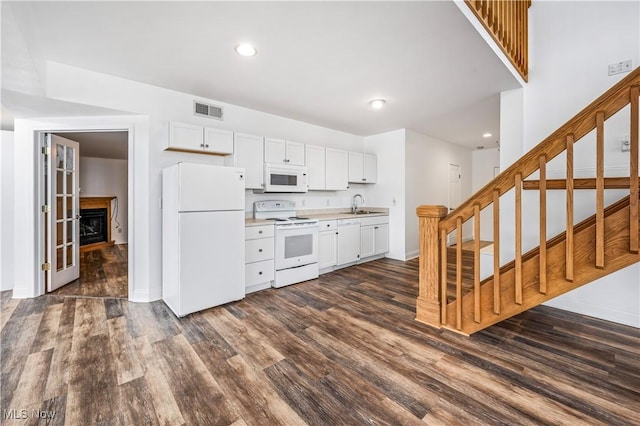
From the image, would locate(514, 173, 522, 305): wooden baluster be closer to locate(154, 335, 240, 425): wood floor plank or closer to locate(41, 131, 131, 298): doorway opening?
locate(154, 335, 240, 425): wood floor plank

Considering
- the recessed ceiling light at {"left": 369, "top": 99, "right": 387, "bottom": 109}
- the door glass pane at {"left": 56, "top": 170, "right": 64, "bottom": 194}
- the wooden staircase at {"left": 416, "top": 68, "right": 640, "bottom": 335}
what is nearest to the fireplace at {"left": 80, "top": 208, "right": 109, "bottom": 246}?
the door glass pane at {"left": 56, "top": 170, "right": 64, "bottom": 194}

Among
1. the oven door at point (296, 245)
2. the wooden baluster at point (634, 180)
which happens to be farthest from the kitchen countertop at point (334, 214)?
the wooden baluster at point (634, 180)

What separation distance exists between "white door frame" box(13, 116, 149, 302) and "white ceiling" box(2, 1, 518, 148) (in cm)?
46

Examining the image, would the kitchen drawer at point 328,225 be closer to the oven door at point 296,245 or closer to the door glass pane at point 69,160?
the oven door at point 296,245

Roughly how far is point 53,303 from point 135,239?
44.1 inches

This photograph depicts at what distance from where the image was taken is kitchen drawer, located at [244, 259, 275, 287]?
130 inches

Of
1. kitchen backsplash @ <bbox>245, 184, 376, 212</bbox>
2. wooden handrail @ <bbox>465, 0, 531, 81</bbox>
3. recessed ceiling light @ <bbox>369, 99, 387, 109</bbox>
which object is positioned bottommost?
kitchen backsplash @ <bbox>245, 184, 376, 212</bbox>

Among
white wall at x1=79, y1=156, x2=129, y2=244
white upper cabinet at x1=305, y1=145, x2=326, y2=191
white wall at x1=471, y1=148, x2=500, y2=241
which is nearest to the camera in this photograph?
white upper cabinet at x1=305, y1=145, x2=326, y2=191

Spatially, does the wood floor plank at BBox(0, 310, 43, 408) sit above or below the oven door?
below

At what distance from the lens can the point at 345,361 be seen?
1.95 m

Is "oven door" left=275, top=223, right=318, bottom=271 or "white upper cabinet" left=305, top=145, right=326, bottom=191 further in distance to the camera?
"white upper cabinet" left=305, top=145, right=326, bottom=191

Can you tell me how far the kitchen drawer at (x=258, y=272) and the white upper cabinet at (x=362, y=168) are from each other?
2.40 m

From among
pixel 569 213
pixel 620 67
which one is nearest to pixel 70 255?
pixel 569 213

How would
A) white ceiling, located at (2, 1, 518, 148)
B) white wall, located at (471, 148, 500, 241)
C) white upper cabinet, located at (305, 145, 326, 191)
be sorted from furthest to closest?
white wall, located at (471, 148, 500, 241)
white upper cabinet, located at (305, 145, 326, 191)
white ceiling, located at (2, 1, 518, 148)
